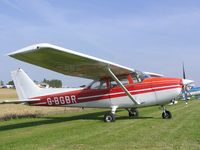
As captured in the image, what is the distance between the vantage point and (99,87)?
15.5m

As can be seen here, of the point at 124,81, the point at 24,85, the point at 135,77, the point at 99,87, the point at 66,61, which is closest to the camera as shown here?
the point at 66,61

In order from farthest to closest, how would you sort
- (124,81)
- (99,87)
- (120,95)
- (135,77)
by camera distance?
1. (99,87)
2. (124,81)
3. (135,77)
4. (120,95)

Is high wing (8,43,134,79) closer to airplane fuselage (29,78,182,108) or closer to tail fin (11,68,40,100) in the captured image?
airplane fuselage (29,78,182,108)

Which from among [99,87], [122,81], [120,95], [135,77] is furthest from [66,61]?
[135,77]

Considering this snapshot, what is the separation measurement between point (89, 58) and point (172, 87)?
3.60 meters

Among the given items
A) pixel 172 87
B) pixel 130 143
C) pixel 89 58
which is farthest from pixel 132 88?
pixel 130 143

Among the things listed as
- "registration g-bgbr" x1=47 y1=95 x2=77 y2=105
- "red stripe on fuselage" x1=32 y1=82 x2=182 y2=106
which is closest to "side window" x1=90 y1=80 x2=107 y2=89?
"red stripe on fuselage" x1=32 y1=82 x2=182 y2=106

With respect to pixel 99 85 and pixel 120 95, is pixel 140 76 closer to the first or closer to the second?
pixel 120 95

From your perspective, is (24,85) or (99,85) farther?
(24,85)

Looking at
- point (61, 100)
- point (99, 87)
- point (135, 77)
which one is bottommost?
point (61, 100)

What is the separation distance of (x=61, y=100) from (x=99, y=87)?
6.24 feet

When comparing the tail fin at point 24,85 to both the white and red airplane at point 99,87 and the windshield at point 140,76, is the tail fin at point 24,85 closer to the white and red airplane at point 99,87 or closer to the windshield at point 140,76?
the white and red airplane at point 99,87

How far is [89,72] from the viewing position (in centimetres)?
1545

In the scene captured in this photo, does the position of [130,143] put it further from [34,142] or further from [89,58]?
[89,58]
